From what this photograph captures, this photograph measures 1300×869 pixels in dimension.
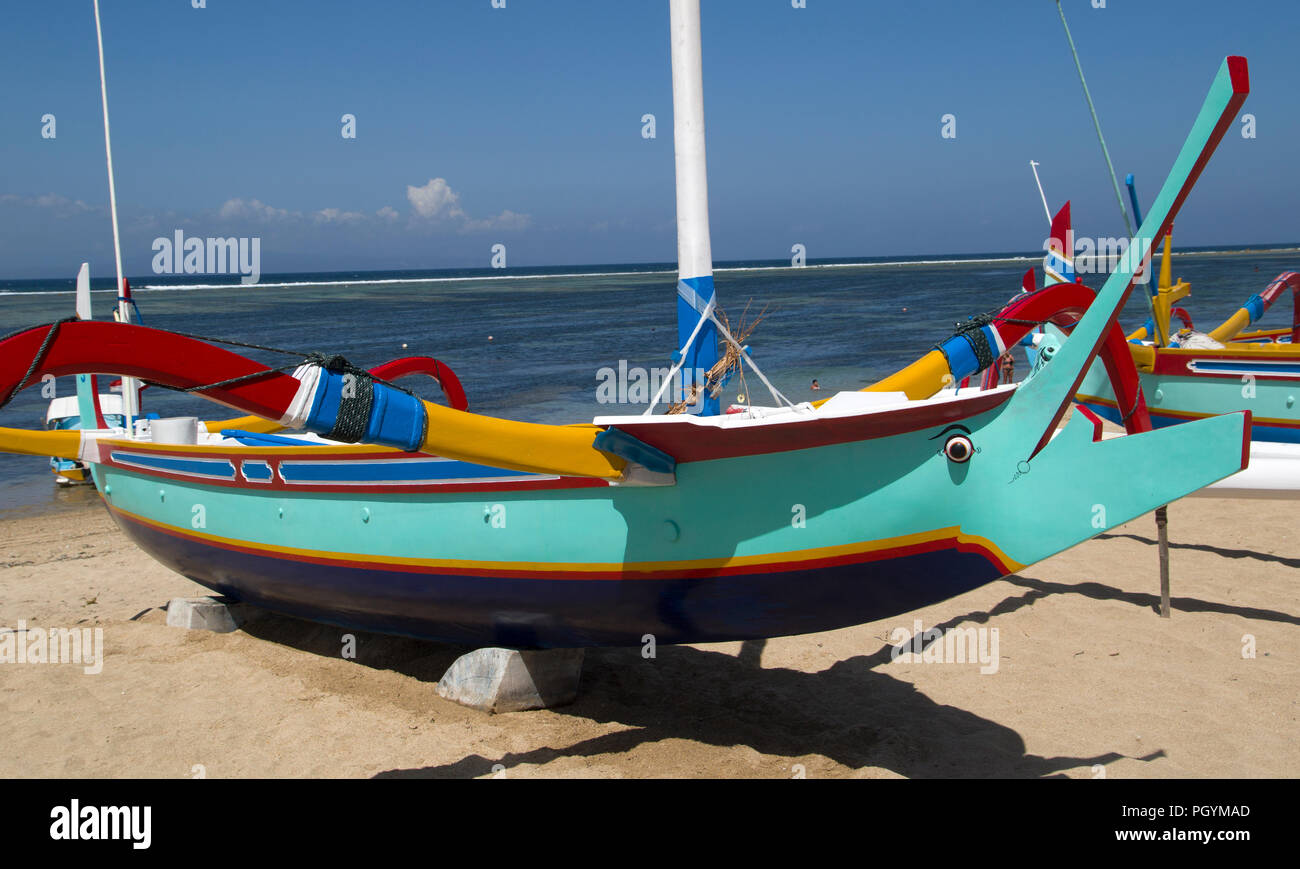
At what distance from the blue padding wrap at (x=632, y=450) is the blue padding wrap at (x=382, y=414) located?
2.37ft

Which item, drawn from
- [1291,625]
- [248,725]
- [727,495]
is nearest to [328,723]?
[248,725]

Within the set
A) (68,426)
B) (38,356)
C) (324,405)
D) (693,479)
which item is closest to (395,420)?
(324,405)

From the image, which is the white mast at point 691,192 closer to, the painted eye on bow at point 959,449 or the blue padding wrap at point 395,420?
the painted eye on bow at point 959,449

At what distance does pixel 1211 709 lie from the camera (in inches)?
184

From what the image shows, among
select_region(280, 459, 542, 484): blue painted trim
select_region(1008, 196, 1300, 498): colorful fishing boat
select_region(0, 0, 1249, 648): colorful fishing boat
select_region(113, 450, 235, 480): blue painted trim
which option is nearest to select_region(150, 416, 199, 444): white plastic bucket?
select_region(113, 450, 235, 480): blue painted trim

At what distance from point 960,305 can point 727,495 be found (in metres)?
42.0

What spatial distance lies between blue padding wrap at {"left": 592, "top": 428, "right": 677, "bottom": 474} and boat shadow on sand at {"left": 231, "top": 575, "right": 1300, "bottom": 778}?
A: 150 centimetres

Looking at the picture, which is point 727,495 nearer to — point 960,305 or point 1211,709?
point 1211,709

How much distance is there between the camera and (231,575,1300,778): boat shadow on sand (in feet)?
14.0

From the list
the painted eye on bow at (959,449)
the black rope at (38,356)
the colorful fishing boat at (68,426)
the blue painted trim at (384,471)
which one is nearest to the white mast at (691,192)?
the blue painted trim at (384,471)

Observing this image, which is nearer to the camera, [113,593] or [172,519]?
[172,519]

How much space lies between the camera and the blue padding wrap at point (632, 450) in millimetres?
3600

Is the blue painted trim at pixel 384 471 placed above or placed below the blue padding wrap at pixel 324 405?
below

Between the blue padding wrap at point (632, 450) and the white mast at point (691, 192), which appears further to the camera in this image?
the white mast at point (691, 192)
